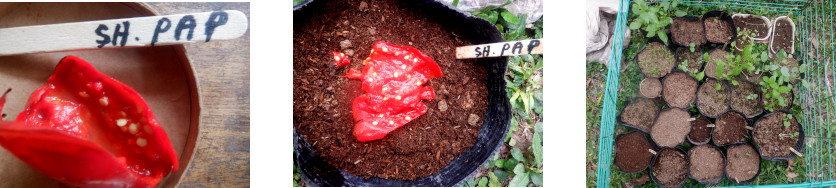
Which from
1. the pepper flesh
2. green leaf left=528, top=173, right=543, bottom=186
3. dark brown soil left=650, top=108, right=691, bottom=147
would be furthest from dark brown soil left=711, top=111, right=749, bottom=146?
the pepper flesh

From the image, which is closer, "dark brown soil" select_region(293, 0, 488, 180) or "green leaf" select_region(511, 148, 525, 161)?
"dark brown soil" select_region(293, 0, 488, 180)

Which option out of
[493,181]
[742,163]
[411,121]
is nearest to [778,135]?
[742,163]

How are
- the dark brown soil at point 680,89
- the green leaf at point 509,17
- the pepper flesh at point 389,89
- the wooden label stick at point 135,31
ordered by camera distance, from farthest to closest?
the dark brown soil at point 680,89 → the green leaf at point 509,17 → the pepper flesh at point 389,89 → the wooden label stick at point 135,31

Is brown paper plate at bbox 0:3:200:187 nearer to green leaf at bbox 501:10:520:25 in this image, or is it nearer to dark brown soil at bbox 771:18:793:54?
green leaf at bbox 501:10:520:25

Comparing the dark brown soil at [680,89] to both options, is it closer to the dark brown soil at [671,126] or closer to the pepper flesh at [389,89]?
the dark brown soil at [671,126]

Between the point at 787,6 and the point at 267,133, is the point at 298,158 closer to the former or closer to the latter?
the point at 267,133

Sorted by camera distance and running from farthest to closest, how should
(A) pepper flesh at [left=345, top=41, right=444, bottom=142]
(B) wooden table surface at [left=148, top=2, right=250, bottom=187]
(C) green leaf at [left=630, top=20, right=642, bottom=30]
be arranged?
(C) green leaf at [left=630, top=20, right=642, bottom=30] → (A) pepper flesh at [left=345, top=41, right=444, bottom=142] → (B) wooden table surface at [left=148, top=2, right=250, bottom=187]

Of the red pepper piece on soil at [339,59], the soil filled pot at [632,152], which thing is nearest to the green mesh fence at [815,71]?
the soil filled pot at [632,152]
